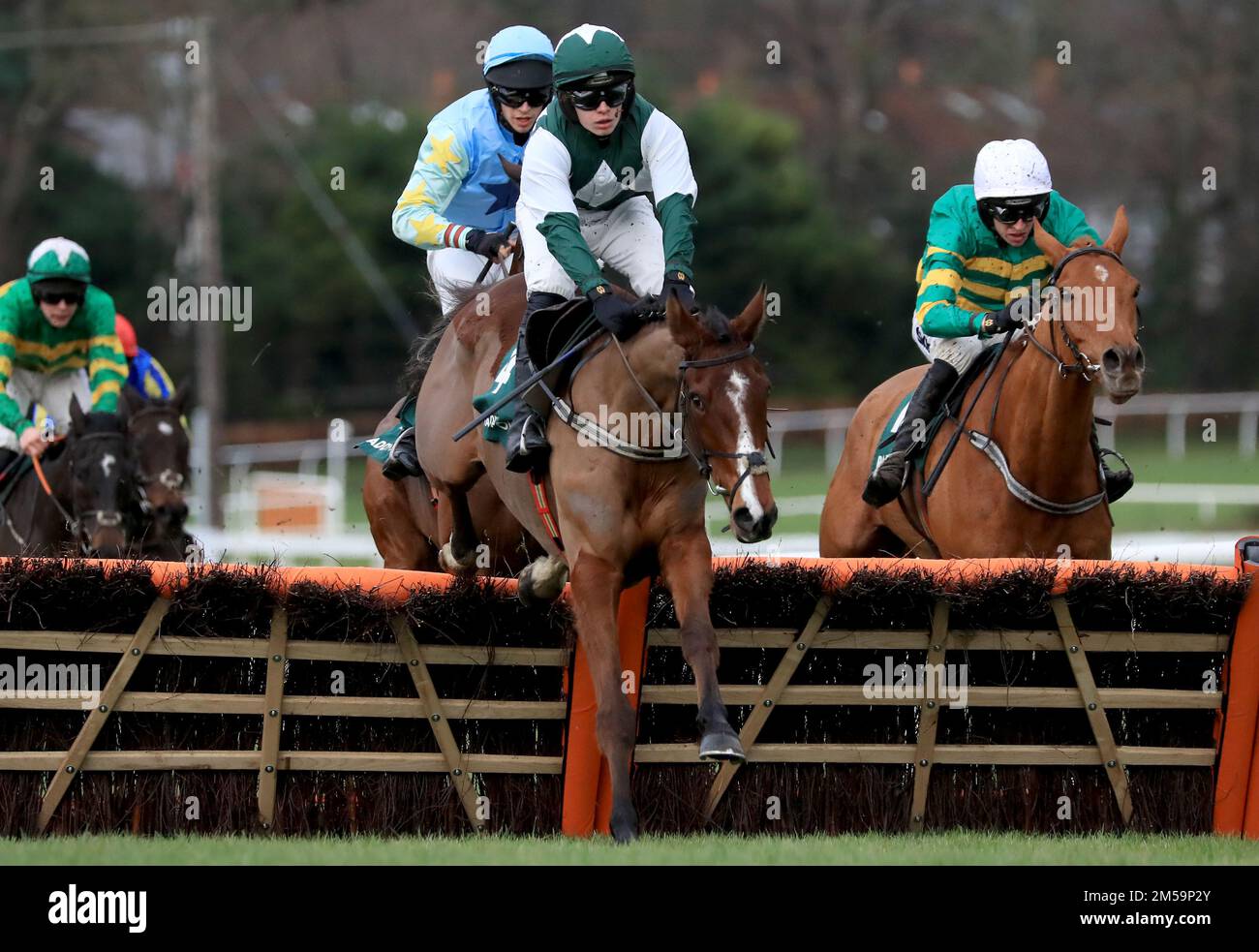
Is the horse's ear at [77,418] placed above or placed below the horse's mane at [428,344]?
below

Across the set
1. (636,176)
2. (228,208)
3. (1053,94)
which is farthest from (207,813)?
(1053,94)

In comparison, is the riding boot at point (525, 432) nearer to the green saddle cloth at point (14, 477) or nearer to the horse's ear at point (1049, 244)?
the horse's ear at point (1049, 244)

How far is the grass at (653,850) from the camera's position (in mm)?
5555

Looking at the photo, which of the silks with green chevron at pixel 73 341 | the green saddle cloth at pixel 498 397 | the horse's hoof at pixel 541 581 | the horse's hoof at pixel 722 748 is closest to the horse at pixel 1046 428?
the green saddle cloth at pixel 498 397

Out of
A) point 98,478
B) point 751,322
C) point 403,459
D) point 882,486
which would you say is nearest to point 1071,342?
point 882,486

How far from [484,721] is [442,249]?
290cm

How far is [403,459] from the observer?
880 cm

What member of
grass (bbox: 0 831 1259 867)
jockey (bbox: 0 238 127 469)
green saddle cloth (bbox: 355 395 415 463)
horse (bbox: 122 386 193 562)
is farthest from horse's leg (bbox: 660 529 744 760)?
jockey (bbox: 0 238 127 469)

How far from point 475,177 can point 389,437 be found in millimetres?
1302

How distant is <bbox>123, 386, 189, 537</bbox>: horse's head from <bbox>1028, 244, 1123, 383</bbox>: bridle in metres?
5.33

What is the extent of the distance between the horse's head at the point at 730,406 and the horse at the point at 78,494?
5.10 metres

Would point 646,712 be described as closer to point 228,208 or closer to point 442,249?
point 442,249

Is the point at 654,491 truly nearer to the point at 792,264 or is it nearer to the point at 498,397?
the point at 498,397

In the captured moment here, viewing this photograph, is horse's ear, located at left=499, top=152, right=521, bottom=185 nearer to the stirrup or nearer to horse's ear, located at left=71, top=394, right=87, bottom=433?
the stirrup
